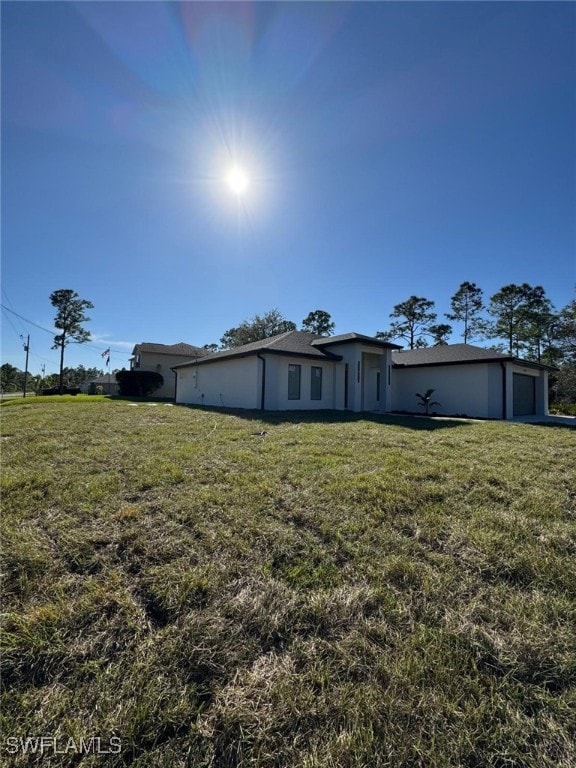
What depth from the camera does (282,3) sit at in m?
6.70

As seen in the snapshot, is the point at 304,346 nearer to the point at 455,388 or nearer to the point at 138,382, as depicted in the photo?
the point at 455,388

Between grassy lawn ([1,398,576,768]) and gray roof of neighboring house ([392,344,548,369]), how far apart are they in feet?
40.2

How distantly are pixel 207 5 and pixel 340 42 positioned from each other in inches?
108

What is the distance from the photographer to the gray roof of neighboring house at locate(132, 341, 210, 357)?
107 ft

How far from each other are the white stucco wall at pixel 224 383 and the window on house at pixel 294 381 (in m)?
1.34

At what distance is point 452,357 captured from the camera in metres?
16.8

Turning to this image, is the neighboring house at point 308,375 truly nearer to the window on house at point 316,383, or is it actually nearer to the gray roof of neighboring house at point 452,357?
the window on house at point 316,383

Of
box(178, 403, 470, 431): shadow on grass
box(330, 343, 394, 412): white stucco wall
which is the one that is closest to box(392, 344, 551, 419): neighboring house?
box(330, 343, 394, 412): white stucco wall

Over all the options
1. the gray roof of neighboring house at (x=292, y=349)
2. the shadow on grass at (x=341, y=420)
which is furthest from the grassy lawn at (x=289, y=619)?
the gray roof of neighboring house at (x=292, y=349)

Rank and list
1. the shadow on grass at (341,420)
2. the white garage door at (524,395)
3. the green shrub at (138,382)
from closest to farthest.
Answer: the shadow on grass at (341,420) < the white garage door at (524,395) < the green shrub at (138,382)

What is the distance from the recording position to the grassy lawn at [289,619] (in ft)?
4.84

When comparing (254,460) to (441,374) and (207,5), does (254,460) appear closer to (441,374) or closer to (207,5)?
(207,5)

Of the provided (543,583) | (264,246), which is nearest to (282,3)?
(264,246)

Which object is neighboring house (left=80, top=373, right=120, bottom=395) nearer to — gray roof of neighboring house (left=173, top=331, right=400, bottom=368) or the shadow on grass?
gray roof of neighboring house (left=173, top=331, right=400, bottom=368)
